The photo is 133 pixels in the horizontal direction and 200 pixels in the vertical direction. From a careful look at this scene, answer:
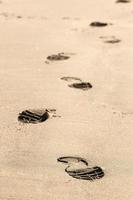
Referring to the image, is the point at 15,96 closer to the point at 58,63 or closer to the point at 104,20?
the point at 58,63

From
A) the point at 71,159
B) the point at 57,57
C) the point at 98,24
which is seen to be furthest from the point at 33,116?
the point at 98,24

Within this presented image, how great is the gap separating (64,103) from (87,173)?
0.86 metres

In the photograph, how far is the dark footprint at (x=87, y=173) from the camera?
8.88 feet

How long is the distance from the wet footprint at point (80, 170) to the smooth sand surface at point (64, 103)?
0.03m

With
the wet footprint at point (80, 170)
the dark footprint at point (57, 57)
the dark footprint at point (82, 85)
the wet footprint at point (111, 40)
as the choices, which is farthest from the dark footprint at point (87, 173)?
the wet footprint at point (111, 40)

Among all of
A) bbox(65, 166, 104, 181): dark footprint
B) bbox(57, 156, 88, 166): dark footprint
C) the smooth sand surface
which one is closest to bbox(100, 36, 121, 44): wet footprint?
the smooth sand surface

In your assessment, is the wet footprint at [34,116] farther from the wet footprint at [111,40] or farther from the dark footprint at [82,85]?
the wet footprint at [111,40]

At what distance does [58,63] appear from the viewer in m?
4.28

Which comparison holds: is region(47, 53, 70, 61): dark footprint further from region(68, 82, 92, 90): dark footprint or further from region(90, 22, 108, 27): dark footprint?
region(90, 22, 108, 27): dark footprint

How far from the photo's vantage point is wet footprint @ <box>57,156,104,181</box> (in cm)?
271

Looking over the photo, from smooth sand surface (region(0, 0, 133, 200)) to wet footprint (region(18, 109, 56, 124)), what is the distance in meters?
0.04

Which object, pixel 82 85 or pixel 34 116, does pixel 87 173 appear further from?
pixel 82 85

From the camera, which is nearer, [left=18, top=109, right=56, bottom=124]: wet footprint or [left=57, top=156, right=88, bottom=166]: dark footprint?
[left=57, top=156, right=88, bottom=166]: dark footprint

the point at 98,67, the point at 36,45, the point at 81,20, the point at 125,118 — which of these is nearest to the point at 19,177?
the point at 125,118
